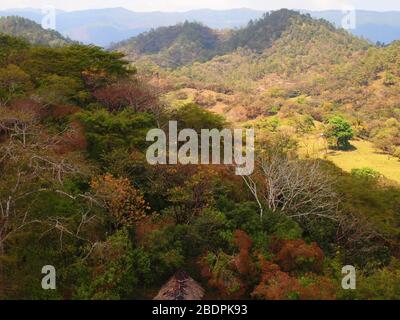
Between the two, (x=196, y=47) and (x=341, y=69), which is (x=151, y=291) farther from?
(x=196, y=47)

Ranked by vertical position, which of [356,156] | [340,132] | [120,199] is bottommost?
[356,156]

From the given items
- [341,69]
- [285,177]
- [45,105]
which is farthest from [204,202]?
[341,69]

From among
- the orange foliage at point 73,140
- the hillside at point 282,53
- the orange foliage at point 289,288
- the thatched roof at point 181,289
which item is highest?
the hillside at point 282,53

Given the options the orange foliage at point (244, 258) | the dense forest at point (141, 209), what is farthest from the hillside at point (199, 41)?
the orange foliage at point (244, 258)

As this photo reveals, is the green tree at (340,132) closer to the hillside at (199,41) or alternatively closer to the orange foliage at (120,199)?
the orange foliage at (120,199)

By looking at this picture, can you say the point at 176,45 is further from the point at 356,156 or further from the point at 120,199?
the point at 120,199

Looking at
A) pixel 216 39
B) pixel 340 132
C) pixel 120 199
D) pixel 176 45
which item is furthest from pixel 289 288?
pixel 216 39

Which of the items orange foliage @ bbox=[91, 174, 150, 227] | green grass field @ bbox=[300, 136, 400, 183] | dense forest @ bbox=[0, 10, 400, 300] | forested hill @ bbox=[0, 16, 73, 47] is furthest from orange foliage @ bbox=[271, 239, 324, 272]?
forested hill @ bbox=[0, 16, 73, 47]
